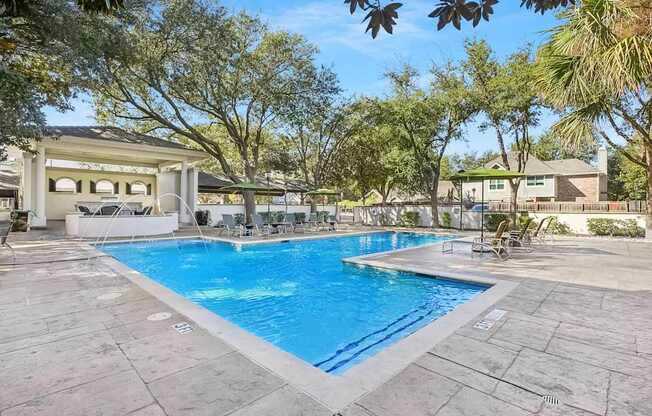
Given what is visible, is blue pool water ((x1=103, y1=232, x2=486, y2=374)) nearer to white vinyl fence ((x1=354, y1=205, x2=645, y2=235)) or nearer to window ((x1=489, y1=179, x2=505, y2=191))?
white vinyl fence ((x1=354, y1=205, x2=645, y2=235))

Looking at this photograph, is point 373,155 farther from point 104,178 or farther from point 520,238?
point 104,178

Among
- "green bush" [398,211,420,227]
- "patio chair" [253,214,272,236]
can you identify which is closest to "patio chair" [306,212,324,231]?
"patio chair" [253,214,272,236]

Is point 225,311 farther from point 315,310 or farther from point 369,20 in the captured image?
point 369,20

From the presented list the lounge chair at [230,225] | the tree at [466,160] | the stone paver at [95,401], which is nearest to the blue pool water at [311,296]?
the stone paver at [95,401]

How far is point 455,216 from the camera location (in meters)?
20.8

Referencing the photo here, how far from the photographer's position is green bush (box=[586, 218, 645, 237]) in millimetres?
14742

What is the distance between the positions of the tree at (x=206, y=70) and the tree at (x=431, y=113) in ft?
14.3

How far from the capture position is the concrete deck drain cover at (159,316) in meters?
A: 3.95

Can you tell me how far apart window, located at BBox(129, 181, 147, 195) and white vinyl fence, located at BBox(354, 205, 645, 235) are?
14.8 metres

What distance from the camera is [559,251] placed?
32.9ft

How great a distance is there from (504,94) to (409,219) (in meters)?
9.15

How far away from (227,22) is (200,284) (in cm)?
1193

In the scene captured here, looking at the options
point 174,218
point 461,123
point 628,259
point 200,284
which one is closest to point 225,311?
point 200,284

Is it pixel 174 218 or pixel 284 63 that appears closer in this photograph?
pixel 174 218
